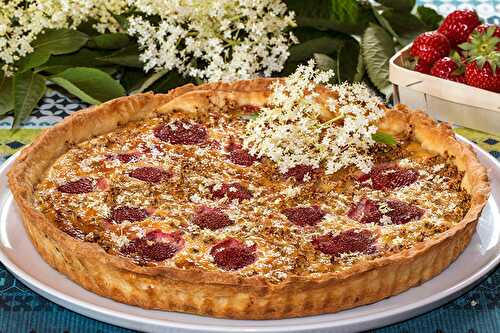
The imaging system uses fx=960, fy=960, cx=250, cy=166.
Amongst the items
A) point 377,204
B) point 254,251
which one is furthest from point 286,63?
point 254,251

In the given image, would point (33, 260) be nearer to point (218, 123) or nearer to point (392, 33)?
point (218, 123)

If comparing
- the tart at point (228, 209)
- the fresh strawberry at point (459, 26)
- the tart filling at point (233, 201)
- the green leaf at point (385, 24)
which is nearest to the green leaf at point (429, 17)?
the green leaf at point (385, 24)

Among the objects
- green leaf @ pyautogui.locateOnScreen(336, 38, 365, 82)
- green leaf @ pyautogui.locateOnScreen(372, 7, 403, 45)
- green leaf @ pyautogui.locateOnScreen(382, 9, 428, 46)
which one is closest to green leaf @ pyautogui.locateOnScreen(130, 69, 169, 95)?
green leaf @ pyautogui.locateOnScreen(336, 38, 365, 82)

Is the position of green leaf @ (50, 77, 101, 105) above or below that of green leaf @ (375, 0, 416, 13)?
above

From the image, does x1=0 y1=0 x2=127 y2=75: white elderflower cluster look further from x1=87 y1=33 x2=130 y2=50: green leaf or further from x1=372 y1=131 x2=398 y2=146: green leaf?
x1=372 y1=131 x2=398 y2=146: green leaf

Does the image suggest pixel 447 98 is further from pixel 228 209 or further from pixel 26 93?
pixel 26 93

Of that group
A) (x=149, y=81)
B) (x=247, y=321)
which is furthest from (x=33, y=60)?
(x=247, y=321)
